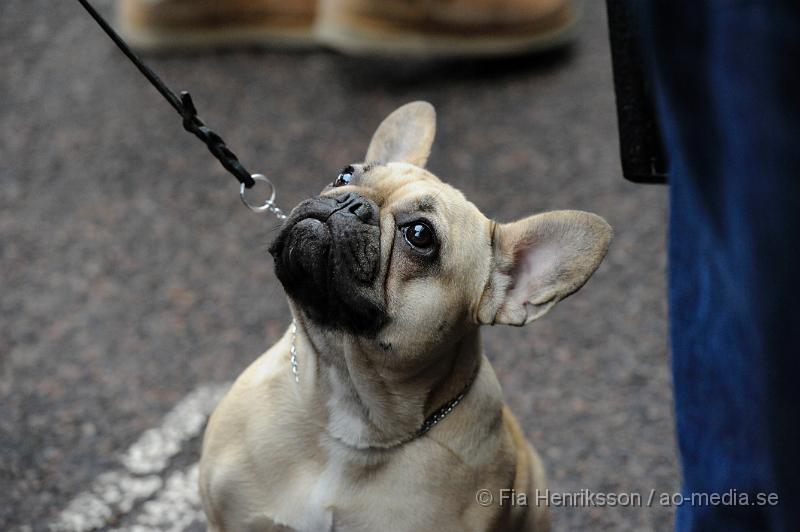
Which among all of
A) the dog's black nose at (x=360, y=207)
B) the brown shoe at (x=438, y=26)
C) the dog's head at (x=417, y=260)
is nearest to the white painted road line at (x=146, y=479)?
the dog's head at (x=417, y=260)

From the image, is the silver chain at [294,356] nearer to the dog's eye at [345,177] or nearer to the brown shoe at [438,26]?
the dog's eye at [345,177]

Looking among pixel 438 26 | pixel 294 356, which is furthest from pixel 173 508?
pixel 438 26

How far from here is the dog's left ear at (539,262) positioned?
2.06 metres

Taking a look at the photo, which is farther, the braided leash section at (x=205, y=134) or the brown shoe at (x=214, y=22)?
the brown shoe at (x=214, y=22)

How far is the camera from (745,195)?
128cm

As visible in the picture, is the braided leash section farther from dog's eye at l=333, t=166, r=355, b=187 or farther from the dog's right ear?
the dog's right ear

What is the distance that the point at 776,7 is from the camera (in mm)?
1191

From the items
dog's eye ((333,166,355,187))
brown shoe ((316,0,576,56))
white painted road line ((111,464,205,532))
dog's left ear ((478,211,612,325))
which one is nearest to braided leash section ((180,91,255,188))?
dog's eye ((333,166,355,187))

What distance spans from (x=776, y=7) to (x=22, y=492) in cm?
222

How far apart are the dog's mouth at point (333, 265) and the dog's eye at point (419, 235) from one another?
0.06 meters

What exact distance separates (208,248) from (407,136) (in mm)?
1395

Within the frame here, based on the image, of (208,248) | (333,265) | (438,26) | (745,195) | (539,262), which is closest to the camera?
(745,195)

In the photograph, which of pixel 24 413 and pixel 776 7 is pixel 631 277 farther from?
pixel 776 7

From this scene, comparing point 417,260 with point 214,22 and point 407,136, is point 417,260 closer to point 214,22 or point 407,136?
point 407,136
